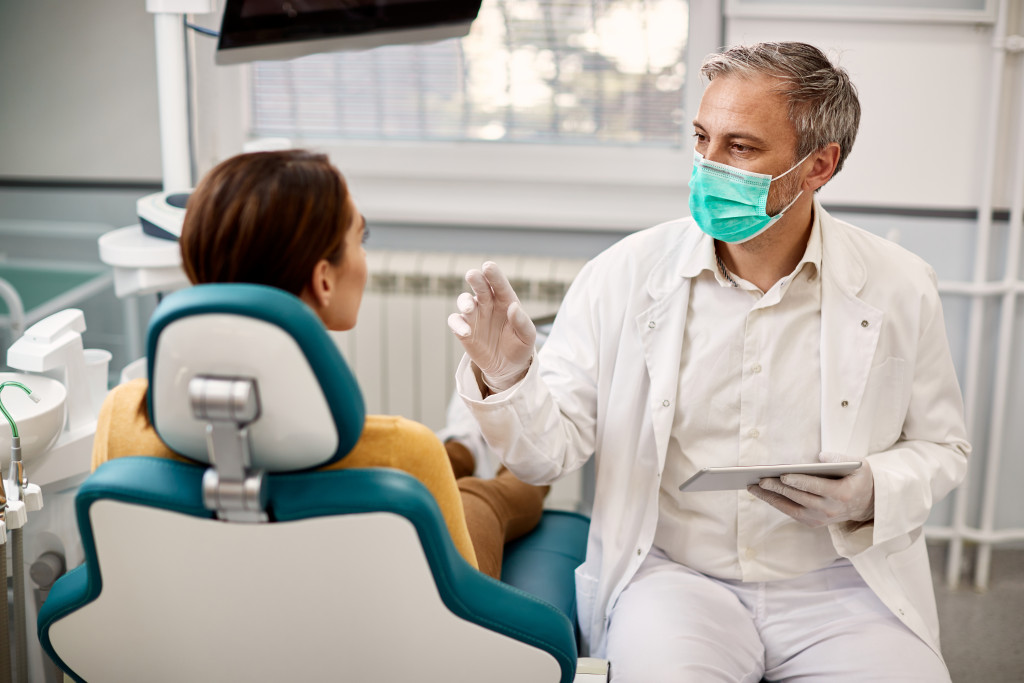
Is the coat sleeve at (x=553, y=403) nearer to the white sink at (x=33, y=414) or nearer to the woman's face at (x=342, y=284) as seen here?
the woman's face at (x=342, y=284)

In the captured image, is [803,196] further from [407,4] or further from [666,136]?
[666,136]

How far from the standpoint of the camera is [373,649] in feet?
3.18

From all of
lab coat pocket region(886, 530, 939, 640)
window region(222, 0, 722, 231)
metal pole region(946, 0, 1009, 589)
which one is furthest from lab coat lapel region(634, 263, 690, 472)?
metal pole region(946, 0, 1009, 589)

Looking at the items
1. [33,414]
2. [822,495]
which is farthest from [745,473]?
[33,414]

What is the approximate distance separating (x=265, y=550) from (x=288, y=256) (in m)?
0.29

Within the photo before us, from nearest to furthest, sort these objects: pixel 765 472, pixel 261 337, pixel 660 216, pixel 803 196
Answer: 1. pixel 261 337
2. pixel 765 472
3. pixel 803 196
4. pixel 660 216

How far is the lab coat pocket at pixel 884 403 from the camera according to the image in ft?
4.93

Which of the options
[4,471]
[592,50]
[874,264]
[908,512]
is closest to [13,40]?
[592,50]

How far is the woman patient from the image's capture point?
931 mm

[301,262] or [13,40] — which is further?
[13,40]

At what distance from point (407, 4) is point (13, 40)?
1.36 meters

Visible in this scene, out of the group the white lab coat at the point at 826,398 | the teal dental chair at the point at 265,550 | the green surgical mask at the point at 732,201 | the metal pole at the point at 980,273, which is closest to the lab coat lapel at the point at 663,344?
the white lab coat at the point at 826,398

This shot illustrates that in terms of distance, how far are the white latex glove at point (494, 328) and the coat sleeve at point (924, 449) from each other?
560 millimetres

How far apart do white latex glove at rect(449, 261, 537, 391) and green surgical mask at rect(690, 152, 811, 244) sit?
0.37 m
